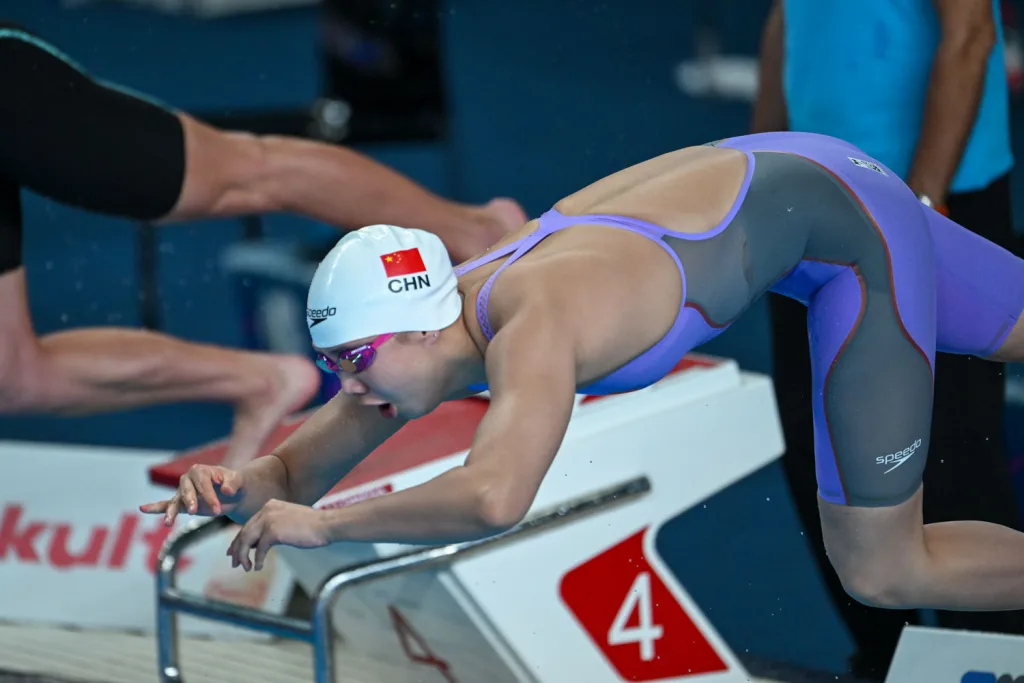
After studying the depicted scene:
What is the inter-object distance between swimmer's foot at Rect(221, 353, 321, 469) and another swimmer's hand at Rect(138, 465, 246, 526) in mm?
990

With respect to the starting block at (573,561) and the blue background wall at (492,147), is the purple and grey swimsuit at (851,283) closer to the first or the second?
the starting block at (573,561)

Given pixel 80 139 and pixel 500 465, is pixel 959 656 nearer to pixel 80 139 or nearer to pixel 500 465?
pixel 500 465

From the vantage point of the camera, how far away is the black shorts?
2.80 meters

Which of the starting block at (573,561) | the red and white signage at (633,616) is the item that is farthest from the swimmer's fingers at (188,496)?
the red and white signage at (633,616)

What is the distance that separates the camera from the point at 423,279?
2.01 metres

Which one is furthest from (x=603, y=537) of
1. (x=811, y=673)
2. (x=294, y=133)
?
(x=294, y=133)

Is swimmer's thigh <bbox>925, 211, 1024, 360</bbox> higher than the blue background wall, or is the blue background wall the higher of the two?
swimmer's thigh <bbox>925, 211, 1024, 360</bbox>

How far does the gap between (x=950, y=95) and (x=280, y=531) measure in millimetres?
1455

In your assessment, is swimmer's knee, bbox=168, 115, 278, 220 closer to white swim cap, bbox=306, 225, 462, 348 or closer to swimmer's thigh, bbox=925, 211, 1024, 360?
white swim cap, bbox=306, 225, 462, 348

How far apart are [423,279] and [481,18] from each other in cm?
776

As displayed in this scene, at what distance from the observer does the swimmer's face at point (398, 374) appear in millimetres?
1987

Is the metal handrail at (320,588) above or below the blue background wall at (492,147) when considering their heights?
above

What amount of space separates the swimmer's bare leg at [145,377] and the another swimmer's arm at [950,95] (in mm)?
1408

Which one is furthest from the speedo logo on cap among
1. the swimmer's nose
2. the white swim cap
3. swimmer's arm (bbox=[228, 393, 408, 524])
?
swimmer's arm (bbox=[228, 393, 408, 524])
